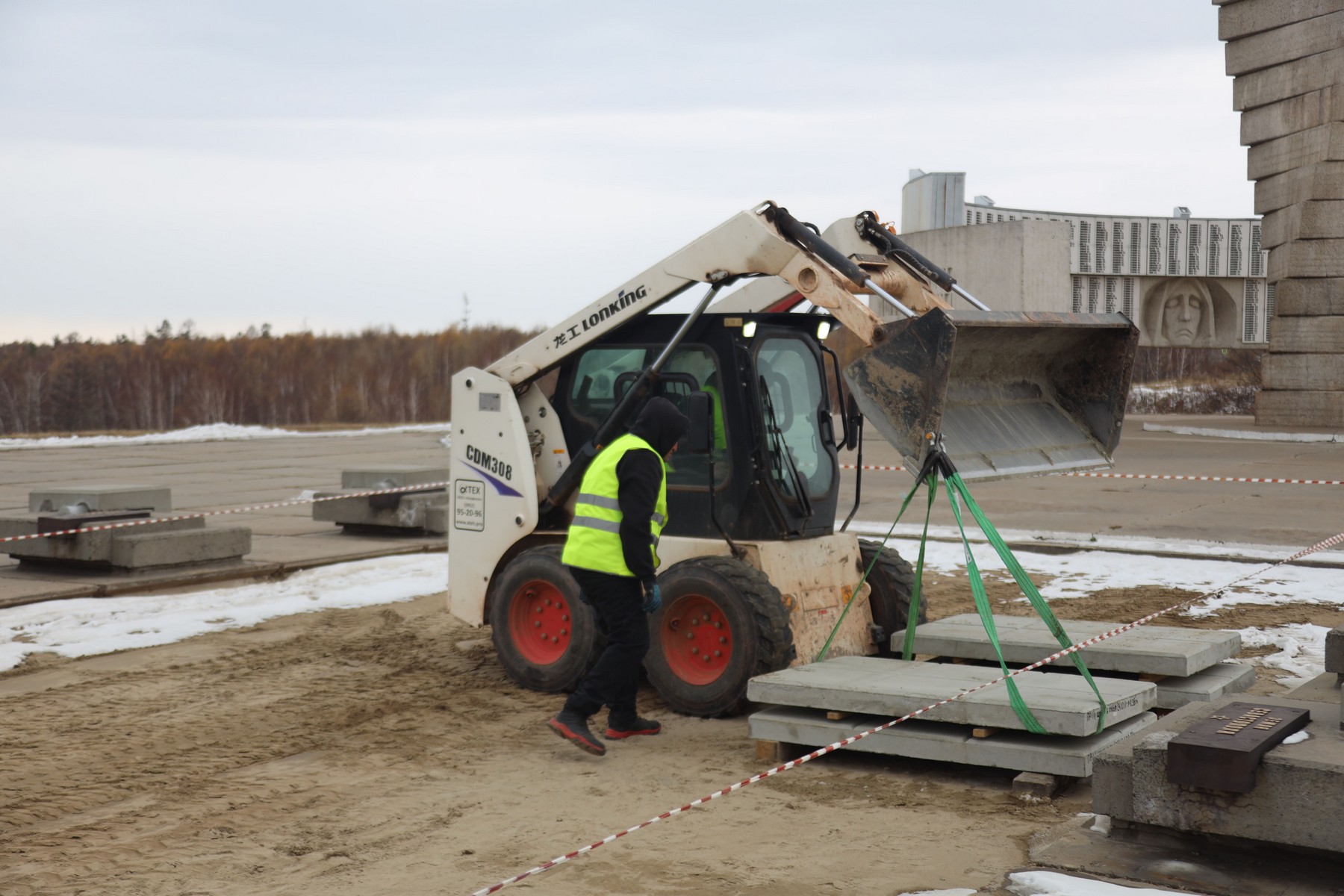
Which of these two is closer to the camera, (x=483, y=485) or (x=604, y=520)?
(x=604, y=520)

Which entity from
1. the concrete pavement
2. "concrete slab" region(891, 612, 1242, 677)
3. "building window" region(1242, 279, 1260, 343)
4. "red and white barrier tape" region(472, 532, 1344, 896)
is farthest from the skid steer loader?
"building window" region(1242, 279, 1260, 343)

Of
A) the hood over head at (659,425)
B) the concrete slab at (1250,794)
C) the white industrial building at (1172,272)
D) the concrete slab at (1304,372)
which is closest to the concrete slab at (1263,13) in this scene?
the concrete slab at (1304,372)

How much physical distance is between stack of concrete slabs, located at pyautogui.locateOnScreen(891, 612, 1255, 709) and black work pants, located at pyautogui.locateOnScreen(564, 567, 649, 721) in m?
1.64

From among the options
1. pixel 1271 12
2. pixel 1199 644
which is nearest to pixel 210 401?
pixel 1271 12

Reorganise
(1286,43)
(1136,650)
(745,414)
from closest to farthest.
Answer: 1. (1136,650)
2. (745,414)
3. (1286,43)

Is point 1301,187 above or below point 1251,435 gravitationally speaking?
above

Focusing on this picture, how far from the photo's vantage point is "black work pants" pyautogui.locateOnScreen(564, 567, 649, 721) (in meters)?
6.63

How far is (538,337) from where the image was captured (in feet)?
26.5

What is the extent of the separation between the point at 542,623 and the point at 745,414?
1783 millimetres

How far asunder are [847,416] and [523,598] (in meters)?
2.23

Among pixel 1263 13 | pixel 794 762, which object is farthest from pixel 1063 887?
pixel 1263 13

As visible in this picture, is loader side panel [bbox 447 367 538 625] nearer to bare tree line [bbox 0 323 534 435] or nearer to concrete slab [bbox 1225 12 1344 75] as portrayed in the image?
concrete slab [bbox 1225 12 1344 75]

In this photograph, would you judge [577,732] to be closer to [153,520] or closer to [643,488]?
[643,488]

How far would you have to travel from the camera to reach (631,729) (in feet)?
22.4
